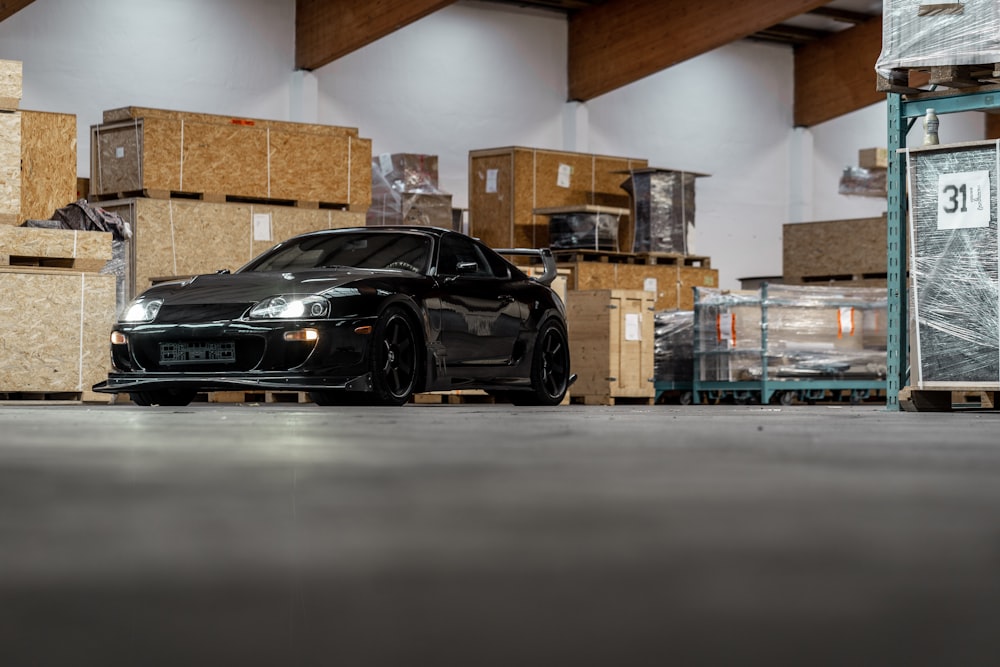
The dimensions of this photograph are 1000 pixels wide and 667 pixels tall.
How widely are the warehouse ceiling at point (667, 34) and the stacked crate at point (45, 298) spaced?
6913 mm

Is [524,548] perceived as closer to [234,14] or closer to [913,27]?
[913,27]

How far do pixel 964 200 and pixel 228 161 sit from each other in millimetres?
8197

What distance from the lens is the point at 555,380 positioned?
12.0 meters

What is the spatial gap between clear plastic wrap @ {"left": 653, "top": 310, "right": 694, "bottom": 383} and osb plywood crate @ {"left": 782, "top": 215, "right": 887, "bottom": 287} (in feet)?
12.1

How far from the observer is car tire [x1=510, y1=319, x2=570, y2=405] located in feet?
38.4

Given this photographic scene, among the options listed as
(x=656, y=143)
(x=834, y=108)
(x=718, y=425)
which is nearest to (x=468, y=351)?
(x=718, y=425)

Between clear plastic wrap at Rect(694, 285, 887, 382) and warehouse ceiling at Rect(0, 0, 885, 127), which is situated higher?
warehouse ceiling at Rect(0, 0, 885, 127)

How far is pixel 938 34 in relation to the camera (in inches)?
362

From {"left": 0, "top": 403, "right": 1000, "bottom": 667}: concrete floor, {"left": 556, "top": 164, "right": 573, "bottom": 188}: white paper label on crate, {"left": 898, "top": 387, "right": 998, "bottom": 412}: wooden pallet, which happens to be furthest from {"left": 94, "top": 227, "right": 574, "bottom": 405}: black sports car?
{"left": 556, "top": 164, "right": 573, "bottom": 188}: white paper label on crate

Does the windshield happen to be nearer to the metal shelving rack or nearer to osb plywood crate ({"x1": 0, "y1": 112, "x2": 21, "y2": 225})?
osb plywood crate ({"x1": 0, "y1": 112, "x2": 21, "y2": 225})

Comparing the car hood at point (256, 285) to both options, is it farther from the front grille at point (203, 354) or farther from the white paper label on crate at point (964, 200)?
the white paper label on crate at point (964, 200)

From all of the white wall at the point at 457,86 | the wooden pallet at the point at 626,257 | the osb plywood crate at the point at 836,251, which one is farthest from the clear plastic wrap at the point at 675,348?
the white wall at the point at 457,86

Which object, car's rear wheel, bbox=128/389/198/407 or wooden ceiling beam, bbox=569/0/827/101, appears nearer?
car's rear wheel, bbox=128/389/198/407

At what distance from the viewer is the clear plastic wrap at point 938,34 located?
898 centimetres
